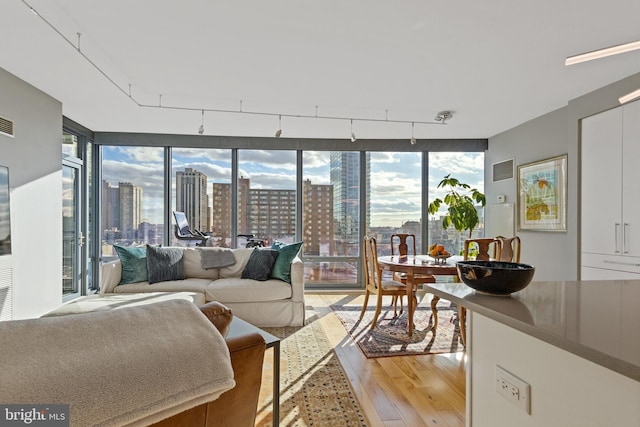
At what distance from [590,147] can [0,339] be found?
470 cm

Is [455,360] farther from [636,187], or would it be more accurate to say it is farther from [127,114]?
[127,114]

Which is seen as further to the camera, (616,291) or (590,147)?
(590,147)

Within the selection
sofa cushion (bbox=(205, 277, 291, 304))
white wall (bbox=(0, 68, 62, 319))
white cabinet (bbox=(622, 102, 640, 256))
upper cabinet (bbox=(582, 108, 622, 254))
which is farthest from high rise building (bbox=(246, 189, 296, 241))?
white cabinet (bbox=(622, 102, 640, 256))

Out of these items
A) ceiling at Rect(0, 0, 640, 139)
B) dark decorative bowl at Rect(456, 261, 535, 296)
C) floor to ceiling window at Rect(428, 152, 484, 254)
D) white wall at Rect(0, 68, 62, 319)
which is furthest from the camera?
floor to ceiling window at Rect(428, 152, 484, 254)

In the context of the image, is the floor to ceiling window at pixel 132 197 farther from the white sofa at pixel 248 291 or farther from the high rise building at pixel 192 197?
the white sofa at pixel 248 291

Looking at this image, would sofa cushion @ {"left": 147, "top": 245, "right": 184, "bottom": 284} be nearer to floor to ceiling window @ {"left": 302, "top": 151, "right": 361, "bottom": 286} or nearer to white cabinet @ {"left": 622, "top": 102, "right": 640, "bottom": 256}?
floor to ceiling window @ {"left": 302, "top": 151, "right": 361, "bottom": 286}

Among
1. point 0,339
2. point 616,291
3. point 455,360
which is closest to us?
point 0,339

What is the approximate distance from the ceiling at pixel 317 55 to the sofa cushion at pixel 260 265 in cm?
172

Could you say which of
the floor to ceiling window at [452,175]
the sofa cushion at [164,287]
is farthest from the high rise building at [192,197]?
the floor to ceiling window at [452,175]

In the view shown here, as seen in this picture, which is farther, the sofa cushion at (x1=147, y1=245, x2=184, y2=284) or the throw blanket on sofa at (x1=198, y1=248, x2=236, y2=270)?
the throw blanket on sofa at (x1=198, y1=248, x2=236, y2=270)

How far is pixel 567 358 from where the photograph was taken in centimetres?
88

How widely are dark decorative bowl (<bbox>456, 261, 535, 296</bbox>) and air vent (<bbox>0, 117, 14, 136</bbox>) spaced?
161 inches

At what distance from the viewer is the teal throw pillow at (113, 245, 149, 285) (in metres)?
3.91

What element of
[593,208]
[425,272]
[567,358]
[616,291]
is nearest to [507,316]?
[567,358]
